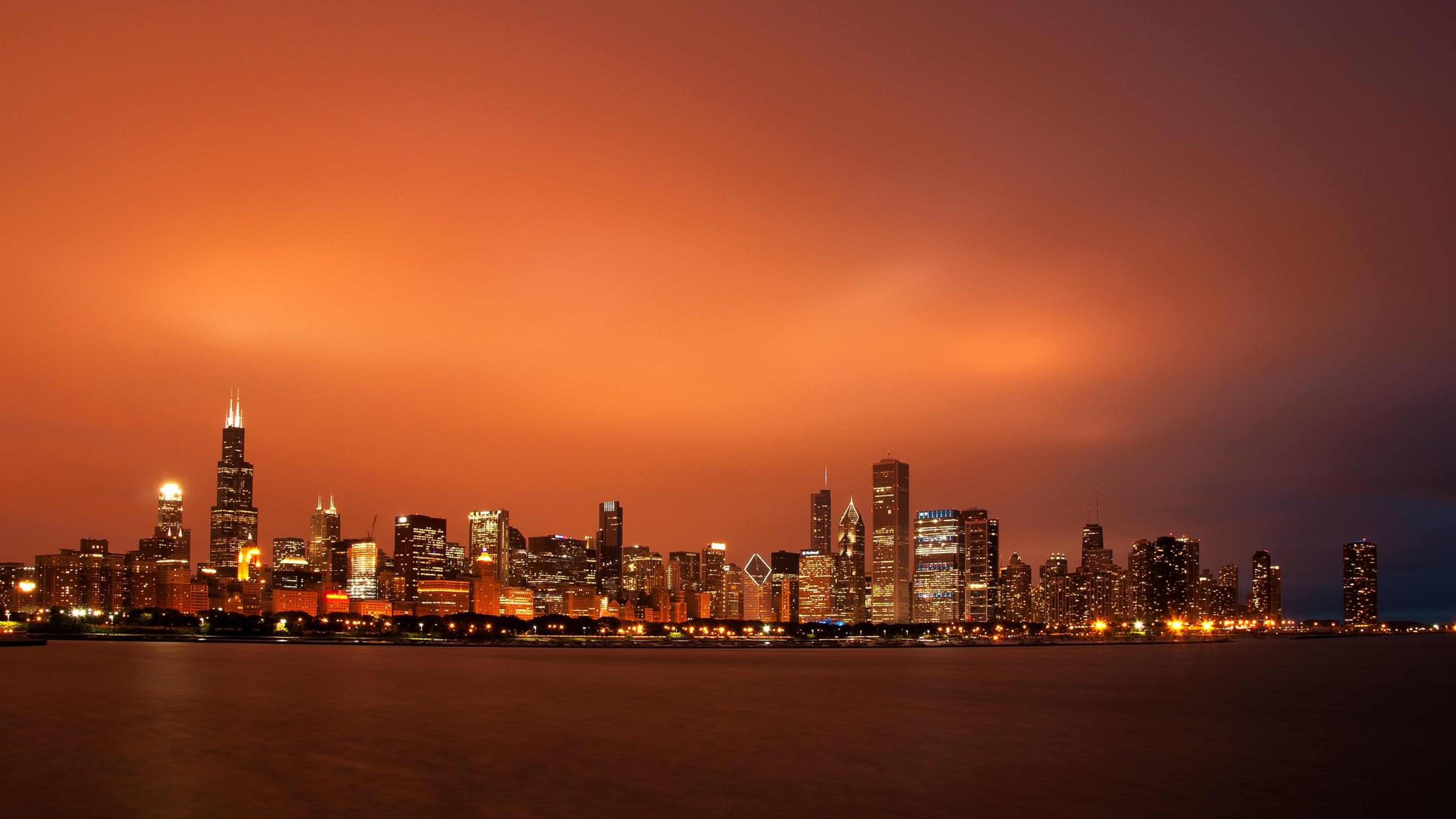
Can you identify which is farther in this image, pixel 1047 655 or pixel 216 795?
pixel 1047 655

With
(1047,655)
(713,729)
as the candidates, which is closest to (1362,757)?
(713,729)

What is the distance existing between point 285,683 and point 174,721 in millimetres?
32309

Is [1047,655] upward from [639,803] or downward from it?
downward

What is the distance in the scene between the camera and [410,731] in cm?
5125

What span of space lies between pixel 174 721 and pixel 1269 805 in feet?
154

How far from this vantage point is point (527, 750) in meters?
45.0

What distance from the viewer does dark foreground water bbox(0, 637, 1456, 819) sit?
111ft

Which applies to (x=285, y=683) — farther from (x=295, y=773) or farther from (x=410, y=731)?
(x=295, y=773)

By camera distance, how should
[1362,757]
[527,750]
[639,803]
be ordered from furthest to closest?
[1362,757] < [527,750] < [639,803]

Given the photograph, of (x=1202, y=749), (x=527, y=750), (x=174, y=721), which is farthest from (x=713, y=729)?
(x=174, y=721)

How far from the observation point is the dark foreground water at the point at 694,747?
33781 mm

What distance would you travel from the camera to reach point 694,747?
47.0 meters

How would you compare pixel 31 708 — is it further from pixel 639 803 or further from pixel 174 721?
pixel 639 803

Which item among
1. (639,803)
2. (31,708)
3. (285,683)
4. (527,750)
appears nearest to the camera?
(639,803)
